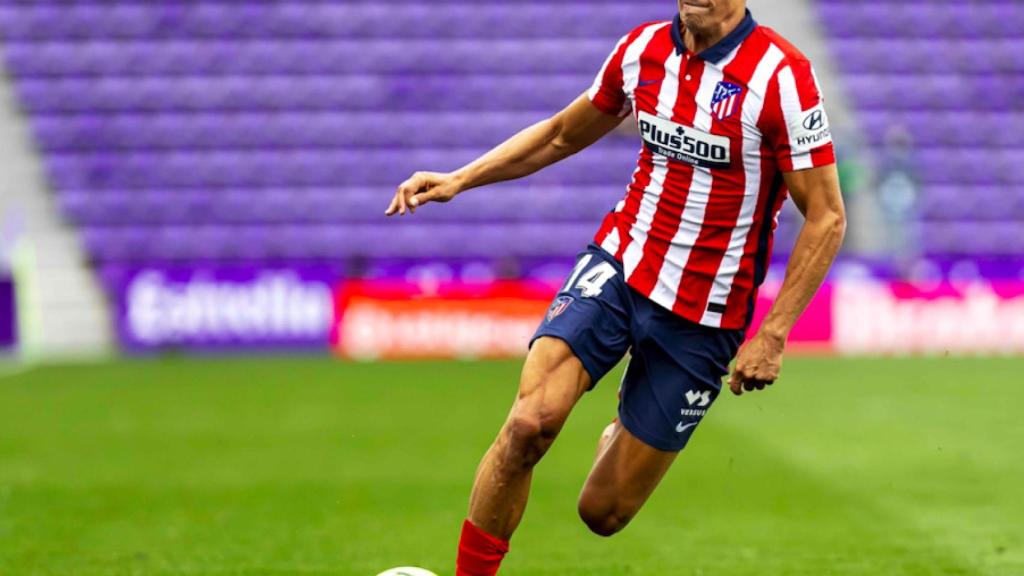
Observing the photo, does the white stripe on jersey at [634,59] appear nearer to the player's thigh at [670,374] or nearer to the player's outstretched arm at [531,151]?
the player's outstretched arm at [531,151]

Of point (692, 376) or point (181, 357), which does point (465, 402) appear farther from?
point (692, 376)

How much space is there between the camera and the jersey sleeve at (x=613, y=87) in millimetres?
5840

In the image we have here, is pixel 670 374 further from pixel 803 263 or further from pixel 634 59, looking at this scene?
pixel 634 59

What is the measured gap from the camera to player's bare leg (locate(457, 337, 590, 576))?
17.6 feet

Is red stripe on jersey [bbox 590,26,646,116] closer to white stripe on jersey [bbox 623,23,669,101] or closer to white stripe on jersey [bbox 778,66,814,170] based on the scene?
white stripe on jersey [bbox 623,23,669,101]

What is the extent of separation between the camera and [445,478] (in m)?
9.90

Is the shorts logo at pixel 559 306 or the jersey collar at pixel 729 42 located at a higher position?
the jersey collar at pixel 729 42

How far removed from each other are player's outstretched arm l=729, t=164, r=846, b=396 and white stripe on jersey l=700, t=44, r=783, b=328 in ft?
0.62

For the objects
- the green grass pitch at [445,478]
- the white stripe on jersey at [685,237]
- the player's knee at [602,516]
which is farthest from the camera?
the green grass pitch at [445,478]

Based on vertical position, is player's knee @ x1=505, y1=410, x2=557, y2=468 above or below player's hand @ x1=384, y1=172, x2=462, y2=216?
below

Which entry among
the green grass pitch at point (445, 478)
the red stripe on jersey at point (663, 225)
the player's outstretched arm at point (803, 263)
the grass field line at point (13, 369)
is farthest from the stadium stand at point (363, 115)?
the player's outstretched arm at point (803, 263)

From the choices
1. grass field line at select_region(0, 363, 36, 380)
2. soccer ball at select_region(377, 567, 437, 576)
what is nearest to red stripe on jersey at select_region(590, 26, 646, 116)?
soccer ball at select_region(377, 567, 437, 576)

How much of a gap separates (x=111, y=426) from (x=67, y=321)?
23.2 ft

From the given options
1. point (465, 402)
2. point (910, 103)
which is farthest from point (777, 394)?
point (910, 103)
